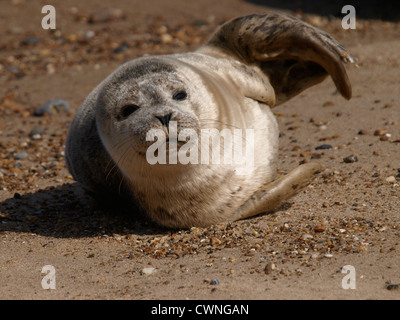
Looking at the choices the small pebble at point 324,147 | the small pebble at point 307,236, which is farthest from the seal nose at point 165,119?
the small pebble at point 324,147

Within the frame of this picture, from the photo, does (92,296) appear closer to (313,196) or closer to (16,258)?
(16,258)

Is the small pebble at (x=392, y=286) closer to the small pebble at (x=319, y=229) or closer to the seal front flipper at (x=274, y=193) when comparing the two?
the small pebble at (x=319, y=229)

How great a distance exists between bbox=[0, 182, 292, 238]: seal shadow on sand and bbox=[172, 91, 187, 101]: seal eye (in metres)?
0.95

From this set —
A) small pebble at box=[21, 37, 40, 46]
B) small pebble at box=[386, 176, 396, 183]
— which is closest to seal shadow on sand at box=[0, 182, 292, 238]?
small pebble at box=[386, 176, 396, 183]

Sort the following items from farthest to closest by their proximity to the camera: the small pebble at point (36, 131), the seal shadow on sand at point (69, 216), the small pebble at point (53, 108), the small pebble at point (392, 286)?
the small pebble at point (53, 108)
the small pebble at point (36, 131)
the seal shadow on sand at point (69, 216)
the small pebble at point (392, 286)

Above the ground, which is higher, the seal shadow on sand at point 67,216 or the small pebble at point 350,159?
the small pebble at point 350,159

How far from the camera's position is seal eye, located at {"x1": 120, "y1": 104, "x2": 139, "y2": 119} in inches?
167

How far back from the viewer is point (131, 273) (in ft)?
13.0

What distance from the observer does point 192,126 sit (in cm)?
401

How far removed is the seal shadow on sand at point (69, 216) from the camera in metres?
4.84

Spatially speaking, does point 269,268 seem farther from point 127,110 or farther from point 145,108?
point 127,110

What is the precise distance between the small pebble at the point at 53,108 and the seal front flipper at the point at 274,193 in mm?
4263

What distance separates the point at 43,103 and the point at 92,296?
5516 millimetres

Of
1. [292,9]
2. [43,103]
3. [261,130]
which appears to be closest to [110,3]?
[292,9]
